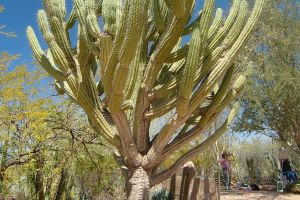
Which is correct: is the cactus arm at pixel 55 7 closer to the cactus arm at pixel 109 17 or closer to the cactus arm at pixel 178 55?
the cactus arm at pixel 109 17

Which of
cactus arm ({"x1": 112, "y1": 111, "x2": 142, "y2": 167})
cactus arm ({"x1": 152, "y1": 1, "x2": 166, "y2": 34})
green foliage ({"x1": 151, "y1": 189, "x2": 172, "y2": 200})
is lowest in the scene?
green foliage ({"x1": 151, "y1": 189, "x2": 172, "y2": 200})

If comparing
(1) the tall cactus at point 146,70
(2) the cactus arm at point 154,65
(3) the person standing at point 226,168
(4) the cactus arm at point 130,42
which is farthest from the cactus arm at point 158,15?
(3) the person standing at point 226,168

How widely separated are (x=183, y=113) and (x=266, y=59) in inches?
329

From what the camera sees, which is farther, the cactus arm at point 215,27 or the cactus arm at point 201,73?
the cactus arm at point 215,27

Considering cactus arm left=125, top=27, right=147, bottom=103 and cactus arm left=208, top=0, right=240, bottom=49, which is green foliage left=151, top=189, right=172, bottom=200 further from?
cactus arm left=208, top=0, right=240, bottom=49

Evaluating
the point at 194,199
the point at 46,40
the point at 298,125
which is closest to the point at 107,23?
the point at 46,40

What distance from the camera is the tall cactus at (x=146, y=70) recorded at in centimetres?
430

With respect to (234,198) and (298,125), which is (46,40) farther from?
(298,125)

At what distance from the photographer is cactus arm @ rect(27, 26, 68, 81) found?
510cm

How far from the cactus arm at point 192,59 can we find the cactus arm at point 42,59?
1.65m

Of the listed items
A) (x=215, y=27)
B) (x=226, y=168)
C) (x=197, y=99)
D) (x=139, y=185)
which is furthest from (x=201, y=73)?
(x=226, y=168)

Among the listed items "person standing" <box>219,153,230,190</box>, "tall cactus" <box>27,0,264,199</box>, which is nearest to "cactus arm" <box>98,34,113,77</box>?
"tall cactus" <box>27,0,264,199</box>

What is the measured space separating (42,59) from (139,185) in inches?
88.4

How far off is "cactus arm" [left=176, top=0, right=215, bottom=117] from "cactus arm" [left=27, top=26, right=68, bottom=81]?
1.65 m
